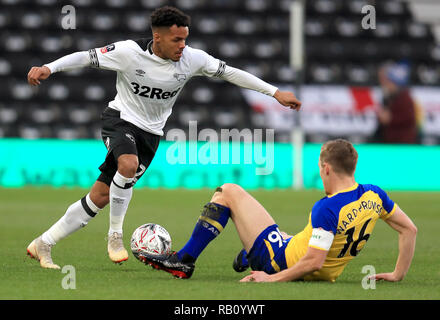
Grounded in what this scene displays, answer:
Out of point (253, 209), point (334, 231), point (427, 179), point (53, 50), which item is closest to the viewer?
point (334, 231)

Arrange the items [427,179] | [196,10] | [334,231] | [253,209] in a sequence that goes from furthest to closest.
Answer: [196,10] → [427,179] → [253,209] → [334,231]

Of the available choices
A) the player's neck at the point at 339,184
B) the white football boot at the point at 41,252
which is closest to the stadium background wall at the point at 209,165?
the white football boot at the point at 41,252

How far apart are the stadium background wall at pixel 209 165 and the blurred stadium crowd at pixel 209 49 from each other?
7.00 ft

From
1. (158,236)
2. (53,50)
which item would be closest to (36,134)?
(53,50)

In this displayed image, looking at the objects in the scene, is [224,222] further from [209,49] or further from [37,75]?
[209,49]

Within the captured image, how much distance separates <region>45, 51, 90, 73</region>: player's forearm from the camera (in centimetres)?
627

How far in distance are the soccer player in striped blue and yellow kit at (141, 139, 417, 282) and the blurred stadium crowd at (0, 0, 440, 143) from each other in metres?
15.3

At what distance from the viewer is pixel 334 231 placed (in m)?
5.07

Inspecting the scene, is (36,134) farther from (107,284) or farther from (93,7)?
(107,284)

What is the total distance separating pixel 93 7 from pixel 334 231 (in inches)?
734

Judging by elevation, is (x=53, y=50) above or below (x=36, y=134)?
above

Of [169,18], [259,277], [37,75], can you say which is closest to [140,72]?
[169,18]

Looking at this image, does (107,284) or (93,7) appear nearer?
(107,284)

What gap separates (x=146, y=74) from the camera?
6.65 m
